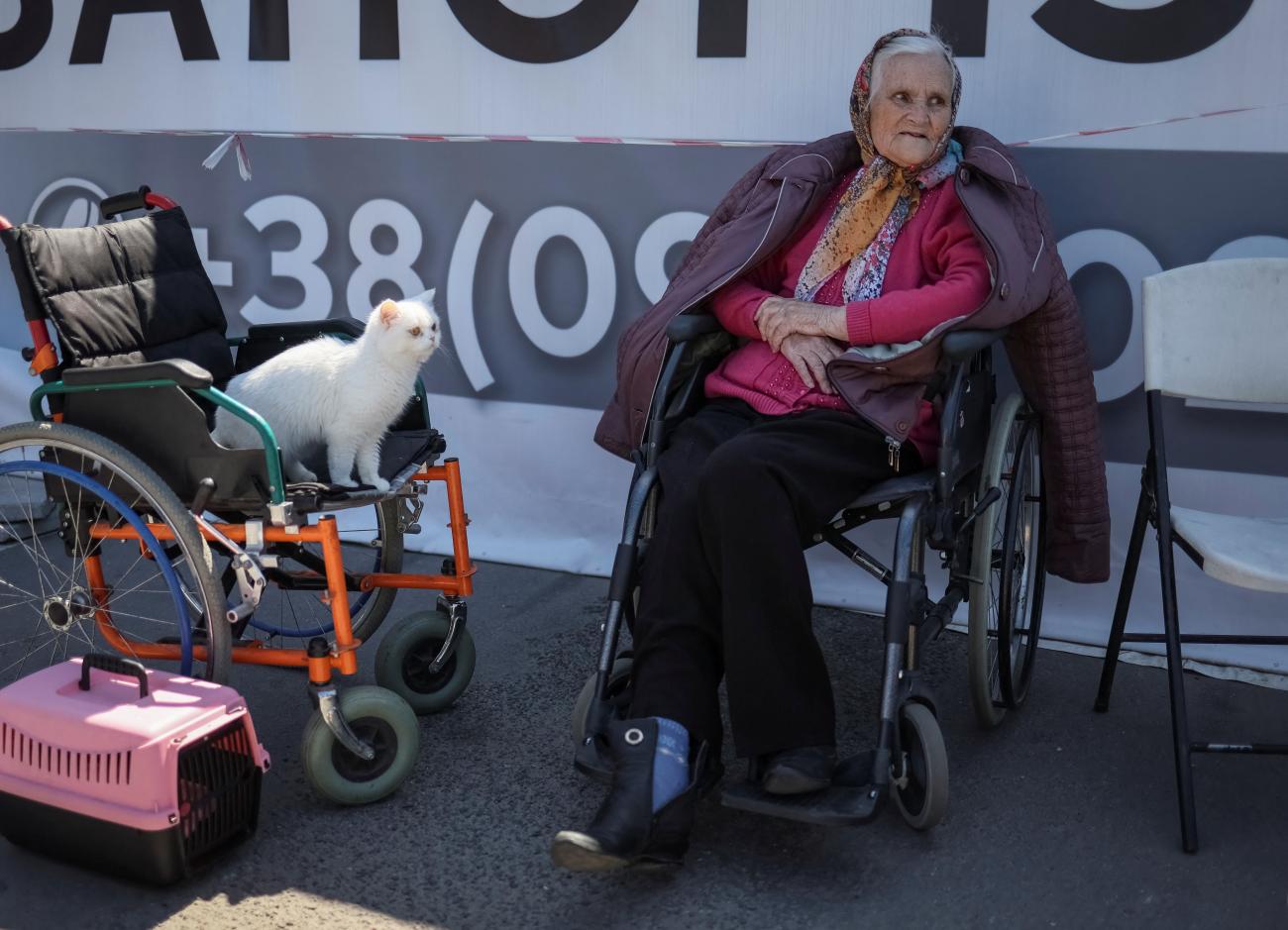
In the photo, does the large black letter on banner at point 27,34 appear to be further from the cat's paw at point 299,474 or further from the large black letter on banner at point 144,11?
the cat's paw at point 299,474

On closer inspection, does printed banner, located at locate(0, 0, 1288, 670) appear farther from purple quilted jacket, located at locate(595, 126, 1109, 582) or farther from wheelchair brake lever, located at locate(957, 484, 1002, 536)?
wheelchair brake lever, located at locate(957, 484, 1002, 536)

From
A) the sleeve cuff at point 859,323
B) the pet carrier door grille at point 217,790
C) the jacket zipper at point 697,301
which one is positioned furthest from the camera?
the jacket zipper at point 697,301

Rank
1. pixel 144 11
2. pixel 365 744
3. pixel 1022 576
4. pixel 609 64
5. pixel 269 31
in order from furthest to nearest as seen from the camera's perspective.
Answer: pixel 144 11 → pixel 269 31 → pixel 609 64 → pixel 1022 576 → pixel 365 744

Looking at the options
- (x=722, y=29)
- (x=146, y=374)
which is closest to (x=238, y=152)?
(x=722, y=29)

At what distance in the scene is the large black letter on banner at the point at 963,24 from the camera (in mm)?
2916

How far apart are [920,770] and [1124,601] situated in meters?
0.76

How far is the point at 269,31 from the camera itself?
3.66m

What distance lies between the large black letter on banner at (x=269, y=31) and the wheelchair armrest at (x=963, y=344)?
241 centimetres

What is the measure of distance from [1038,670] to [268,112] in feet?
8.90

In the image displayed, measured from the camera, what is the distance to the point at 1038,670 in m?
2.93

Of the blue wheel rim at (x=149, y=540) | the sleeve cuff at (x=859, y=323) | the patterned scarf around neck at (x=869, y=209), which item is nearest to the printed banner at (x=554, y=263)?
the patterned scarf around neck at (x=869, y=209)

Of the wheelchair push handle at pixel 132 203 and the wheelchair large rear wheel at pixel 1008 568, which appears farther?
the wheelchair push handle at pixel 132 203

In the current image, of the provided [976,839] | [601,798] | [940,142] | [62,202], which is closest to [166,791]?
[601,798]

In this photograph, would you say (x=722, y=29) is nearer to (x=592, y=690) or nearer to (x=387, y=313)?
(x=387, y=313)
